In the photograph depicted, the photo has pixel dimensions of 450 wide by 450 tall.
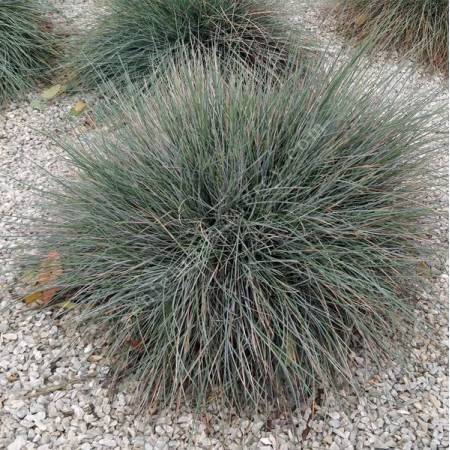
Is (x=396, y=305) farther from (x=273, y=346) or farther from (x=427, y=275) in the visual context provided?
(x=273, y=346)

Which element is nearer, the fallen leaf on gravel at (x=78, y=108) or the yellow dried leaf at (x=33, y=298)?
the yellow dried leaf at (x=33, y=298)

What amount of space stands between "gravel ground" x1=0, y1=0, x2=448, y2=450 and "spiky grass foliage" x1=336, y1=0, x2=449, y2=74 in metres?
2.62

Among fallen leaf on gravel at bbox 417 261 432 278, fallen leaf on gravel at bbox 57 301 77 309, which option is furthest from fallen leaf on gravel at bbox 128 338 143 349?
fallen leaf on gravel at bbox 417 261 432 278

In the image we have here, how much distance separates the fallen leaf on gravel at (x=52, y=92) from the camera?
160 inches

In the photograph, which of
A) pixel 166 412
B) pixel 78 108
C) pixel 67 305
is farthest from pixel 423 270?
pixel 78 108

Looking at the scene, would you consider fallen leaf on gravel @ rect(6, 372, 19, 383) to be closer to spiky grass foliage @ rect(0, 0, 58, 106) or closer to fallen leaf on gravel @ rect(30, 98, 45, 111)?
fallen leaf on gravel @ rect(30, 98, 45, 111)

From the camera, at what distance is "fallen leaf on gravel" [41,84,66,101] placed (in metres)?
4.07

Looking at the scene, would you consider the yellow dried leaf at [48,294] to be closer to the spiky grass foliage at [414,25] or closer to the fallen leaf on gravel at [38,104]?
the fallen leaf on gravel at [38,104]

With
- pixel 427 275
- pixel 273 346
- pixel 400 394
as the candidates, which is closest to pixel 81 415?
pixel 273 346

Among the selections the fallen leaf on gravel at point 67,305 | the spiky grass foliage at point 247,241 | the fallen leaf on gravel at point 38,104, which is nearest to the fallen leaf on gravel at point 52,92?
the fallen leaf on gravel at point 38,104

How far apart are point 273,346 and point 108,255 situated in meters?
0.76

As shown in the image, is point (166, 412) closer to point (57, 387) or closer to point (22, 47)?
point (57, 387)

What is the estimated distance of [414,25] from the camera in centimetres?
438

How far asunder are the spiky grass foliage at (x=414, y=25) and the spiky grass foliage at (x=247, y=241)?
6.94ft
